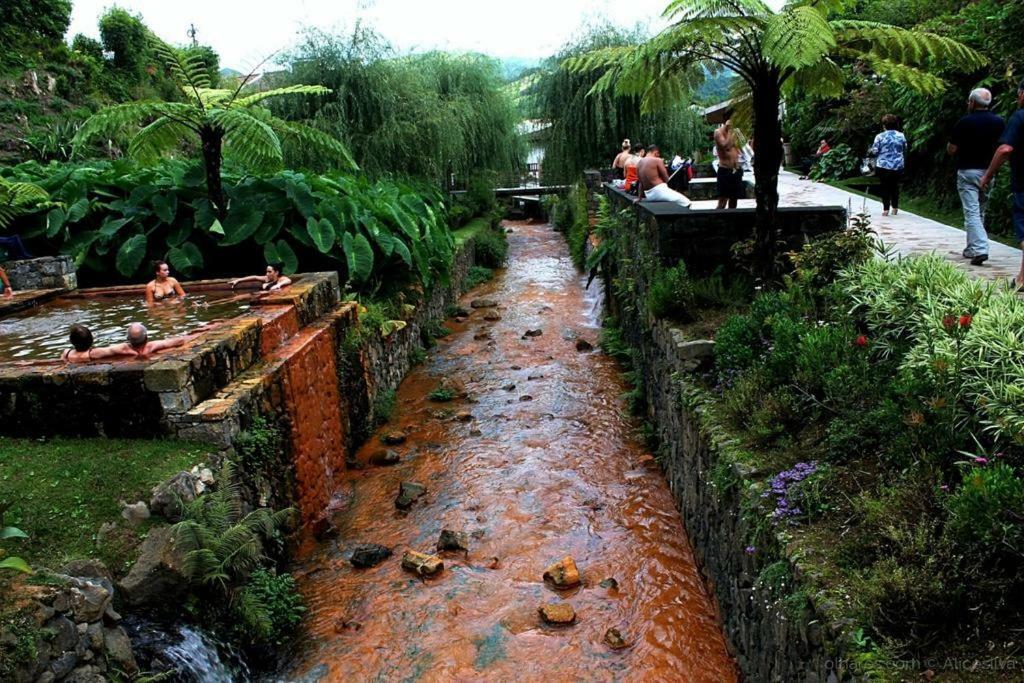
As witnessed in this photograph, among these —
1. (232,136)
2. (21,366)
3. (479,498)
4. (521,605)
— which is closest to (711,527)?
(521,605)

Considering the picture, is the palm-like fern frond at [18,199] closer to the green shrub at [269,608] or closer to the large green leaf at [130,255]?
the large green leaf at [130,255]

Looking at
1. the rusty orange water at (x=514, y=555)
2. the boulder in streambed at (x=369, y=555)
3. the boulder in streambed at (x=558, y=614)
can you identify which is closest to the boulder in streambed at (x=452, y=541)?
the rusty orange water at (x=514, y=555)

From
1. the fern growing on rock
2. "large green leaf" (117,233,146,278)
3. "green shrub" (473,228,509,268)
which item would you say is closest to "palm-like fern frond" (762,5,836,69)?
the fern growing on rock

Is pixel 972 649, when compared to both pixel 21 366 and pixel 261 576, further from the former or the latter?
pixel 21 366

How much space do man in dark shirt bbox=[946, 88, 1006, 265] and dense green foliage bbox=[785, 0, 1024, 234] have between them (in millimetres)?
463

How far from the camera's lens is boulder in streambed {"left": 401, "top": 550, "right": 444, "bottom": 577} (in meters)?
6.22

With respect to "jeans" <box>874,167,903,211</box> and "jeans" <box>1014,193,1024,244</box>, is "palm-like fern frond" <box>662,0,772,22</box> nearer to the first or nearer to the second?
"jeans" <box>1014,193,1024,244</box>

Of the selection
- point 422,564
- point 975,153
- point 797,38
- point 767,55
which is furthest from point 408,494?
point 975,153

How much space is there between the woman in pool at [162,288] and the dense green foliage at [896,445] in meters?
6.65

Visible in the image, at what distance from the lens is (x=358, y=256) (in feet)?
34.9

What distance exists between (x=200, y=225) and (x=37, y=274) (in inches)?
83.6

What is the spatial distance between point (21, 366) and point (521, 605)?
4409mm

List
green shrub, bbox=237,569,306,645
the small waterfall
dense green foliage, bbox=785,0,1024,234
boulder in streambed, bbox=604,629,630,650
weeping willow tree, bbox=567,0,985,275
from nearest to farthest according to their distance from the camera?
the small waterfall < green shrub, bbox=237,569,306,645 < boulder in streambed, bbox=604,629,630,650 < weeping willow tree, bbox=567,0,985,275 < dense green foliage, bbox=785,0,1024,234

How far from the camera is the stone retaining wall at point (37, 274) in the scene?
9727 mm
